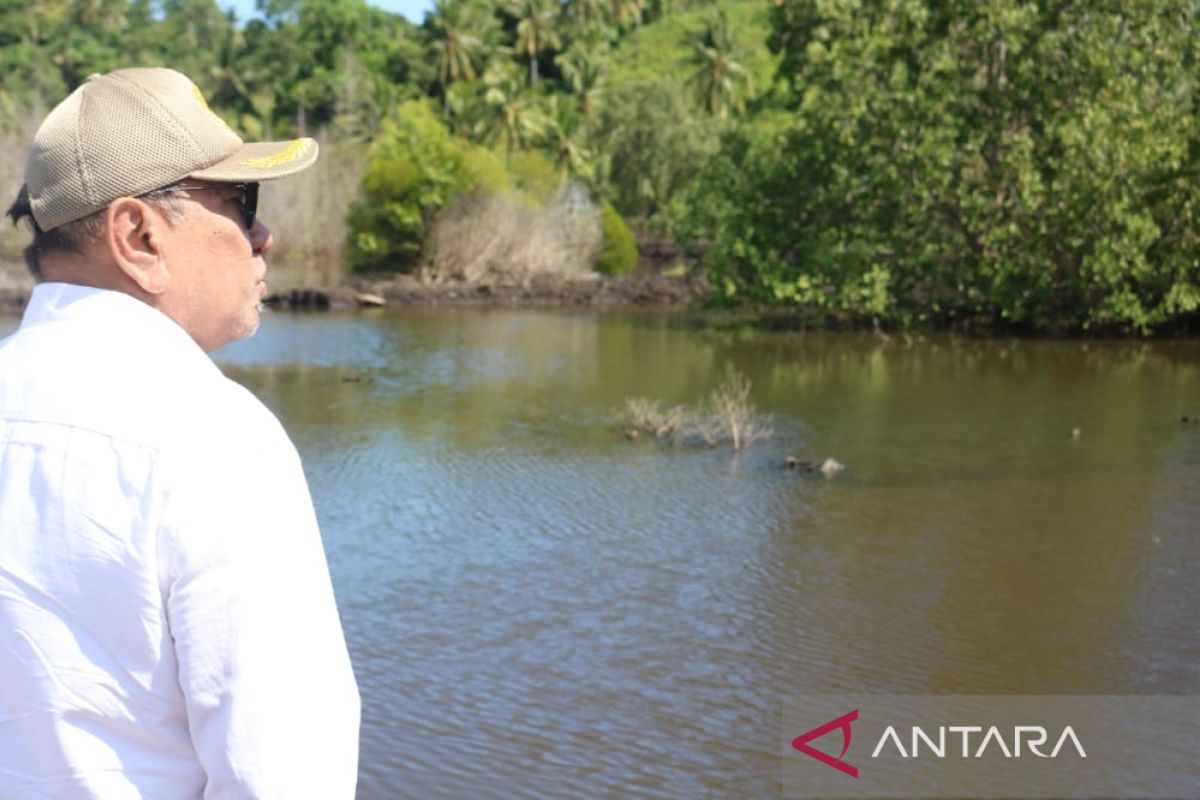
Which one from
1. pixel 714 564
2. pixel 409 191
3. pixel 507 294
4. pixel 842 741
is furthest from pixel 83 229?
pixel 409 191

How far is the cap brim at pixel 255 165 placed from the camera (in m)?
1.67

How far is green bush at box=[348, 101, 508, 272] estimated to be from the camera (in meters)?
40.0

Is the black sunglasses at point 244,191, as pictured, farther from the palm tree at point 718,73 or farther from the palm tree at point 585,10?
the palm tree at point 585,10

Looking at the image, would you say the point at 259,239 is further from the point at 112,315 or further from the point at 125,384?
the point at 125,384

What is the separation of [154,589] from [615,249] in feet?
136

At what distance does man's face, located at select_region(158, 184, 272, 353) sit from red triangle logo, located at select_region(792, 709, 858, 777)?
4.77m

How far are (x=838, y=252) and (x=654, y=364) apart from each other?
15.8 ft

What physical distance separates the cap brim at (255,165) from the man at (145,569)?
6cm

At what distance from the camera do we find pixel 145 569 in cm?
144

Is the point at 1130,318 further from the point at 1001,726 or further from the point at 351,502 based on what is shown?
the point at 1001,726

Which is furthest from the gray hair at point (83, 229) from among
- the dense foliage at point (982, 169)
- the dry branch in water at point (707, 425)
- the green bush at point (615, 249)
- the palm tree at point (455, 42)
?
the palm tree at point (455, 42)

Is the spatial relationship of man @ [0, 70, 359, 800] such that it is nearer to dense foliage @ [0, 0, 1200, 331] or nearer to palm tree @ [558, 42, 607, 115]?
dense foliage @ [0, 0, 1200, 331]

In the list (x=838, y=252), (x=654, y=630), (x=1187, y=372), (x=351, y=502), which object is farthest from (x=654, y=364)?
(x=654, y=630)

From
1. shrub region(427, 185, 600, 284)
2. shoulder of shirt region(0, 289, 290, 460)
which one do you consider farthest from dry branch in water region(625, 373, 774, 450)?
shrub region(427, 185, 600, 284)
